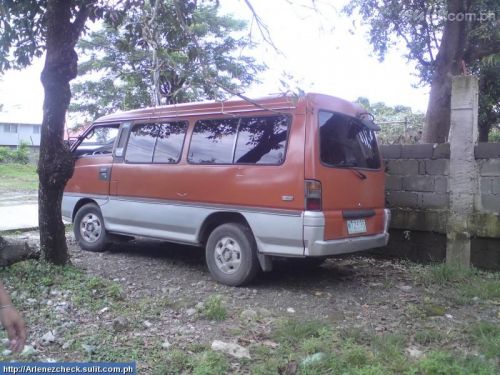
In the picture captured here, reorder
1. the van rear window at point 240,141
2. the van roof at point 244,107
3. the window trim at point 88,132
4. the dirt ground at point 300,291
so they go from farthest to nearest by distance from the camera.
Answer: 1. the window trim at point 88,132
2. the van rear window at point 240,141
3. the van roof at point 244,107
4. the dirt ground at point 300,291

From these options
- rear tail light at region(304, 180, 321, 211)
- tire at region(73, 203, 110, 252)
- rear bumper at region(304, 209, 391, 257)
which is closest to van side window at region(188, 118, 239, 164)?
rear tail light at region(304, 180, 321, 211)

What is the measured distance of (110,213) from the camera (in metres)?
6.52

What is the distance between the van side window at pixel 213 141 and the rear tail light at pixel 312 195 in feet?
3.36

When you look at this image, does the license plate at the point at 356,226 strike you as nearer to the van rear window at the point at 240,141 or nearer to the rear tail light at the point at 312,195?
the rear tail light at the point at 312,195

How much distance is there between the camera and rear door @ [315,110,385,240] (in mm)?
4789

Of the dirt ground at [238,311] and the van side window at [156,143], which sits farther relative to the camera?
the van side window at [156,143]

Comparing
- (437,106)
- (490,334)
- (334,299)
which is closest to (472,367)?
(490,334)

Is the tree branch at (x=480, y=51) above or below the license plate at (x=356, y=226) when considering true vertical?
above

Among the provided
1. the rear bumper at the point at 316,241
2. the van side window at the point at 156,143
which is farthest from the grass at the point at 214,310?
the van side window at the point at 156,143

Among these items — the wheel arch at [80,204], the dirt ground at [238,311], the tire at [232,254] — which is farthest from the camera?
the wheel arch at [80,204]

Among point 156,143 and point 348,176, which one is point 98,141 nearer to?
point 156,143

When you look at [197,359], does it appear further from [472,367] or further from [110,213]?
[110,213]

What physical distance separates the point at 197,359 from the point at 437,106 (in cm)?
690

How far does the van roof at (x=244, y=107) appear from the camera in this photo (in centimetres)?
487
